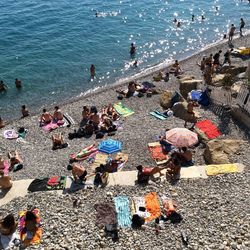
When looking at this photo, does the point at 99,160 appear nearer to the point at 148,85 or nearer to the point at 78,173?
the point at 78,173

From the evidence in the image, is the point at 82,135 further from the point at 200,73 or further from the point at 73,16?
the point at 73,16

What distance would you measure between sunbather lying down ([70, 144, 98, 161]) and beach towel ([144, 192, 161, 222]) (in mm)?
5596

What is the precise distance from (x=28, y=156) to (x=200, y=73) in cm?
1680

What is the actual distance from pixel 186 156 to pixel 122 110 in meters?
8.32

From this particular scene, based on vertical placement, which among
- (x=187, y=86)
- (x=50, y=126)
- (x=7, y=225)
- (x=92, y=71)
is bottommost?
(x=92, y=71)

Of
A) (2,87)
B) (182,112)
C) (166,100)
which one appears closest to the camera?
(182,112)

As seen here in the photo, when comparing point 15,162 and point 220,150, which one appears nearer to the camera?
point 220,150

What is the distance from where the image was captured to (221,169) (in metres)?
16.0

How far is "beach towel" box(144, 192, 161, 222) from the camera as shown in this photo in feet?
45.3

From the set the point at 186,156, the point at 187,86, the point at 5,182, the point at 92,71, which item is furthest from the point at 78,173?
the point at 92,71

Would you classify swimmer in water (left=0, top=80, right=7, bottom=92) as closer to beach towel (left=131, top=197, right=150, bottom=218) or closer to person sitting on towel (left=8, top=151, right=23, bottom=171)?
person sitting on towel (left=8, top=151, right=23, bottom=171)

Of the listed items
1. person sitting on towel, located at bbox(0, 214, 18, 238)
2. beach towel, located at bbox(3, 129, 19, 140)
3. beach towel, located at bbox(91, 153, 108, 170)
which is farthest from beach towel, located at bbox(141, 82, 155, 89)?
person sitting on towel, located at bbox(0, 214, 18, 238)

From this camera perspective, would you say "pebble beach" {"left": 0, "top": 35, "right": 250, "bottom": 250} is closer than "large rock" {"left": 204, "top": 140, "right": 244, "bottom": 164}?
Yes

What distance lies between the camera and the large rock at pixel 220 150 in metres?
17.0
